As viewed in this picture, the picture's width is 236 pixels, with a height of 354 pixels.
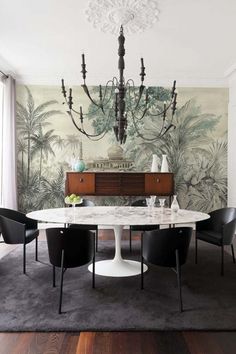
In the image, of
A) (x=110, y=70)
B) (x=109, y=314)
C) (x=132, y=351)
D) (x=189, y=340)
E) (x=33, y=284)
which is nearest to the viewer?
(x=132, y=351)

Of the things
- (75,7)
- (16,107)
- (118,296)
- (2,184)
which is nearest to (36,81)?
(16,107)

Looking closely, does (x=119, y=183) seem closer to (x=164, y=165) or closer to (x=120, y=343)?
(x=164, y=165)

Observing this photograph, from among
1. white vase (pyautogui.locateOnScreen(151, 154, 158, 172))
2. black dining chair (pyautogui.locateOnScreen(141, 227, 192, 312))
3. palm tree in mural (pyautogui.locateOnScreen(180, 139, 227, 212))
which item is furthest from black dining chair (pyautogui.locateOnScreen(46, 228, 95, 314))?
palm tree in mural (pyautogui.locateOnScreen(180, 139, 227, 212))

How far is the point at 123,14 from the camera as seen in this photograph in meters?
3.32

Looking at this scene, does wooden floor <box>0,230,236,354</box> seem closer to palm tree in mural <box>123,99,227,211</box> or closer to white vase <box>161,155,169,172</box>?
white vase <box>161,155,169,172</box>

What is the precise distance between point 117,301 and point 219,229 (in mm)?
1785

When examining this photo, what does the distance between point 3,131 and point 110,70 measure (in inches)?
85.6

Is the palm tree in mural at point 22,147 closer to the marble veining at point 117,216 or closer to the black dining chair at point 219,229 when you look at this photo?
the marble veining at point 117,216

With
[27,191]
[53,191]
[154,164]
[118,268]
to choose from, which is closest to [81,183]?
[53,191]

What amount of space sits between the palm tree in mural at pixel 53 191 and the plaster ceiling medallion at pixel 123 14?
2.91m

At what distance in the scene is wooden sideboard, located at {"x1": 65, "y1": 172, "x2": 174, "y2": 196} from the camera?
5.25 metres

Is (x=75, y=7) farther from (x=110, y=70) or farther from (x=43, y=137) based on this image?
(x=43, y=137)

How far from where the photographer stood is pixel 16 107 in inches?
225

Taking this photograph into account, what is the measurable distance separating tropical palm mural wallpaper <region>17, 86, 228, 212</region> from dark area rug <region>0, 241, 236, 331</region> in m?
2.22
